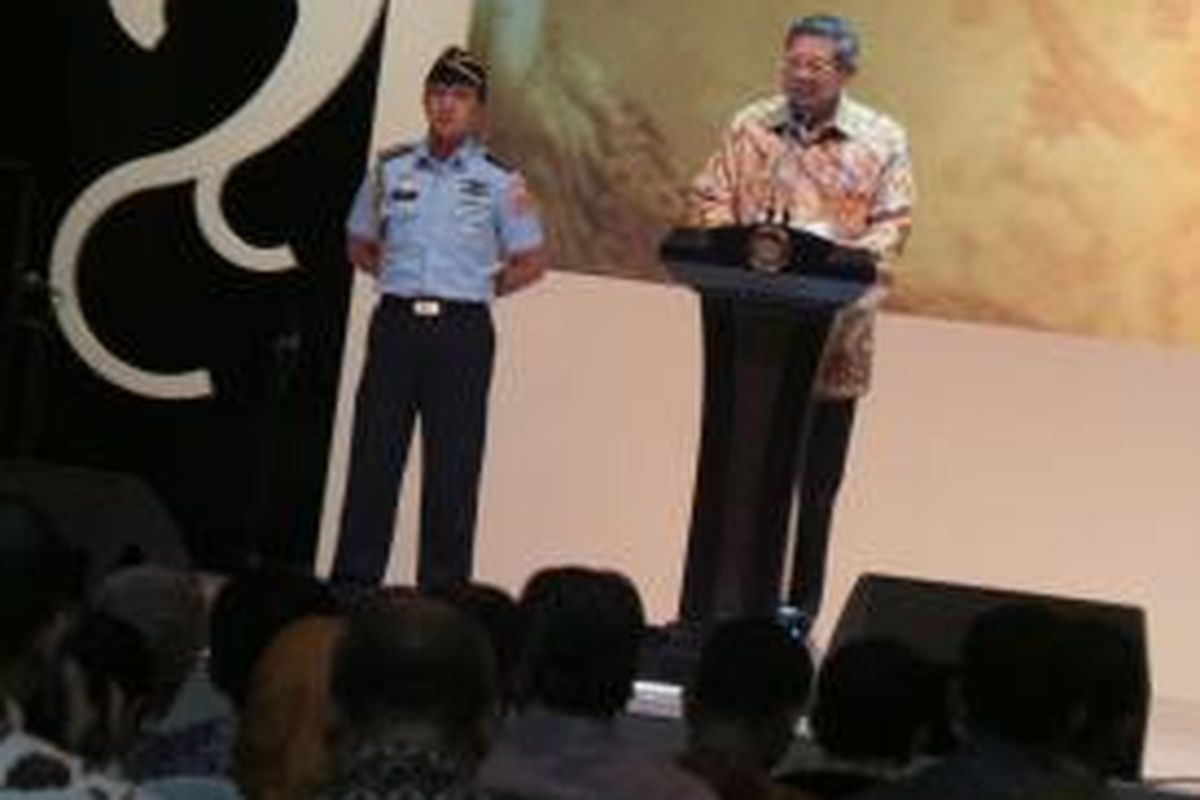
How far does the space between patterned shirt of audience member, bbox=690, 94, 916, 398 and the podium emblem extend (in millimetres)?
629


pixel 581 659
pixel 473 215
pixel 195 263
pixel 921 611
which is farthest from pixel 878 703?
pixel 195 263

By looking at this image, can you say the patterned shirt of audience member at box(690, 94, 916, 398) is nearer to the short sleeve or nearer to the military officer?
the military officer

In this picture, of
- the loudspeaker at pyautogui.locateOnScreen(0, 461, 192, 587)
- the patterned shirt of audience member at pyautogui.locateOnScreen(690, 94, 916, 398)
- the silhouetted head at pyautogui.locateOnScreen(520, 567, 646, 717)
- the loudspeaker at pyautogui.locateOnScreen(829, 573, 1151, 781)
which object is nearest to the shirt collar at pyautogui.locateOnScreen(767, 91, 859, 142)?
the patterned shirt of audience member at pyautogui.locateOnScreen(690, 94, 916, 398)

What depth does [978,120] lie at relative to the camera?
7930 millimetres

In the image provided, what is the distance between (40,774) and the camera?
245 centimetres

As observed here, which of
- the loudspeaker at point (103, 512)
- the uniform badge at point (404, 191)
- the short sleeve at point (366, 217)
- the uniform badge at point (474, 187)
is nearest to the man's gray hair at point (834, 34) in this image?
the uniform badge at point (474, 187)

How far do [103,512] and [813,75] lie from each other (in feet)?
6.40

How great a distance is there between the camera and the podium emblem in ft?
17.4

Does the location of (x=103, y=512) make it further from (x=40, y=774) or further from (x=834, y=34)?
(x=40, y=774)

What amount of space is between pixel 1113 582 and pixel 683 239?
123 inches

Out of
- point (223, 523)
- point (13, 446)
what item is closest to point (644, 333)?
point (223, 523)

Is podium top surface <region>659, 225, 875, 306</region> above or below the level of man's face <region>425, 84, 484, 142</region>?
below

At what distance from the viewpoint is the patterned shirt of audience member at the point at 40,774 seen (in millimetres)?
2439

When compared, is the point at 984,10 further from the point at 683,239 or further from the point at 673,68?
the point at 683,239
